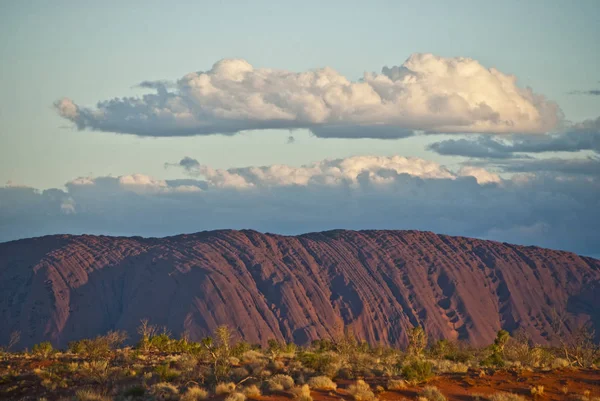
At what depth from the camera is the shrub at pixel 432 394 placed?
1130 inches

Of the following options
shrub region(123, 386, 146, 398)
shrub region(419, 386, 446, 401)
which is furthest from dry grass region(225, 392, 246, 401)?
shrub region(419, 386, 446, 401)

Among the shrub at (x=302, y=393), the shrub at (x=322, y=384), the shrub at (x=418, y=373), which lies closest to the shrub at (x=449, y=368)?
the shrub at (x=418, y=373)

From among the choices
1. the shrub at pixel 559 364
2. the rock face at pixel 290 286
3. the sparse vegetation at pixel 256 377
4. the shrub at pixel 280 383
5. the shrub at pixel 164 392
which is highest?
the shrub at pixel 280 383

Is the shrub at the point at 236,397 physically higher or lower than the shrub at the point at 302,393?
higher

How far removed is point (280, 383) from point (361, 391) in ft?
13.8

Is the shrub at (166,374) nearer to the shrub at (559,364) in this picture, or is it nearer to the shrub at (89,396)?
the shrub at (89,396)

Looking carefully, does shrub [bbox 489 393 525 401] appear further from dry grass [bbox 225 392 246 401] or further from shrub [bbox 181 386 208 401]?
shrub [bbox 181 386 208 401]

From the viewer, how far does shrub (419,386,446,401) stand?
28.7m

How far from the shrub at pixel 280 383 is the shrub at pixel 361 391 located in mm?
2835

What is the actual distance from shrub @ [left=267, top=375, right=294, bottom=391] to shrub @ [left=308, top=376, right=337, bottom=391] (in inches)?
36.4

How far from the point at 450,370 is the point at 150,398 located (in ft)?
52.8

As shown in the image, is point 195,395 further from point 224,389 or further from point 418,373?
point 418,373

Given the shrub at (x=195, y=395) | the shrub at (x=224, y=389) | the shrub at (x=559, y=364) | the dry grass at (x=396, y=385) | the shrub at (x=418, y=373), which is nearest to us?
the shrub at (x=195, y=395)

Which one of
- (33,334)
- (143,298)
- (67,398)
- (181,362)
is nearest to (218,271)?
(143,298)
